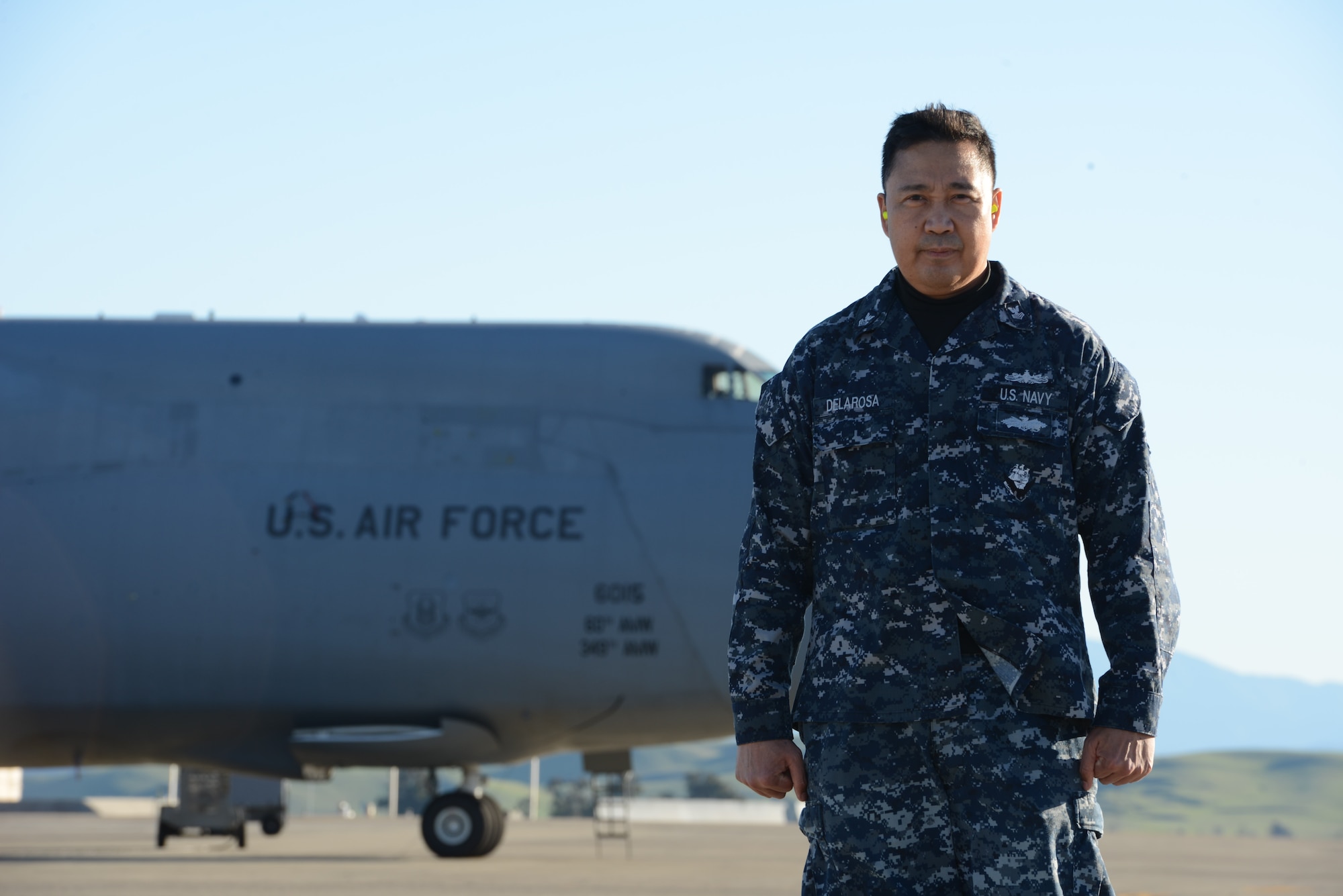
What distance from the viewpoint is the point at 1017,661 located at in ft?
11.1

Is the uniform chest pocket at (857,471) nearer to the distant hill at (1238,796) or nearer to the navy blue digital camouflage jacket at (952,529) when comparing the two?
the navy blue digital camouflage jacket at (952,529)

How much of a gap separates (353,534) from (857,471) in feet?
35.2

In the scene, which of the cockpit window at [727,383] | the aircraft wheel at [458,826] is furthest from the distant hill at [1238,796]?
the cockpit window at [727,383]

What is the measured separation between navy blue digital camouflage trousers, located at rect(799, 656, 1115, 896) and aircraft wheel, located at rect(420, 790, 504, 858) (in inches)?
506

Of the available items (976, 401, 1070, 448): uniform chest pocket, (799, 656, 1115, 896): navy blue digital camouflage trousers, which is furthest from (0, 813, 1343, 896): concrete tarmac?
(976, 401, 1070, 448): uniform chest pocket

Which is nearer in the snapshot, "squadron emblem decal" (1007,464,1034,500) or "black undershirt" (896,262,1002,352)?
"squadron emblem decal" (1007,464,1034,500)

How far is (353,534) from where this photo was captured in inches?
543

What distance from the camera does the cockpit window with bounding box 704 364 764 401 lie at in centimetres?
1421

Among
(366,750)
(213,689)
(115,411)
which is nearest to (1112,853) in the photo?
(366,750)

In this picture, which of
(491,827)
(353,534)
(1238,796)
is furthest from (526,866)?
(1238,796)

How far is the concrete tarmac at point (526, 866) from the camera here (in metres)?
12.4

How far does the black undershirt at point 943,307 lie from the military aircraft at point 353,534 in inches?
392

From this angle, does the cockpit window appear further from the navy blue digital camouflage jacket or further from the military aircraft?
the navy blue digital camouflage jacket

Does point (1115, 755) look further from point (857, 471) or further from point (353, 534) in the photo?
point (353, 534)
